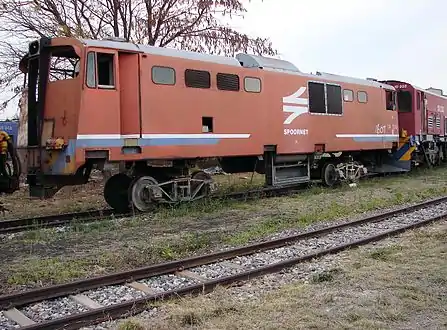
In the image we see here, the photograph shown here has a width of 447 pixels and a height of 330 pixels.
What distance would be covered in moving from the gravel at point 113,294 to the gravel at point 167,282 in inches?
10.8

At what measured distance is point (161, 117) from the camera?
11.2 meters

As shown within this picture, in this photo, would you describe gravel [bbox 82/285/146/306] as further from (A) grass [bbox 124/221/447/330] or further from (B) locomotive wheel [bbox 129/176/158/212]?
(B) locomotive wheel [bbox 129/176/158/212]

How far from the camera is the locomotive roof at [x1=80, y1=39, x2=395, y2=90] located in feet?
35.0

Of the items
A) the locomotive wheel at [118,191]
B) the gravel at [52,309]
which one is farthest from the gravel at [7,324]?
the locomotive wheel at [118,191]

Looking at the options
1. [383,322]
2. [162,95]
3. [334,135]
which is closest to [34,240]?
[162,95]

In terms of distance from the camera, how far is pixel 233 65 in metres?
12.8

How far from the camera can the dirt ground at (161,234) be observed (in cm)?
686

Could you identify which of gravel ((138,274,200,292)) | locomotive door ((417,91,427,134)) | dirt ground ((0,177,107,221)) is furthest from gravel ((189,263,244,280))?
locomotive door ((417,91,427,134))

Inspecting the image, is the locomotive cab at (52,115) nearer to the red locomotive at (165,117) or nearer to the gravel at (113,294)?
the red locomotive at (165,117)

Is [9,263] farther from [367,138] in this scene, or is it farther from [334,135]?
[367,138]

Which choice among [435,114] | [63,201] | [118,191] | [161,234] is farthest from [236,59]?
[435,114]

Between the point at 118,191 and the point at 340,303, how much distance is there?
7779 millimetres

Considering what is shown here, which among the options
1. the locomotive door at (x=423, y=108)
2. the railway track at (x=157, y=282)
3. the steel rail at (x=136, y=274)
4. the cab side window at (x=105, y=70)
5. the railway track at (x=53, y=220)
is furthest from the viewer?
the locomotive door at (x=423, y=108)

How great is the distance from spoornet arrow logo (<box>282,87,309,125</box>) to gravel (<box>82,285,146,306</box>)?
29.8 ft
